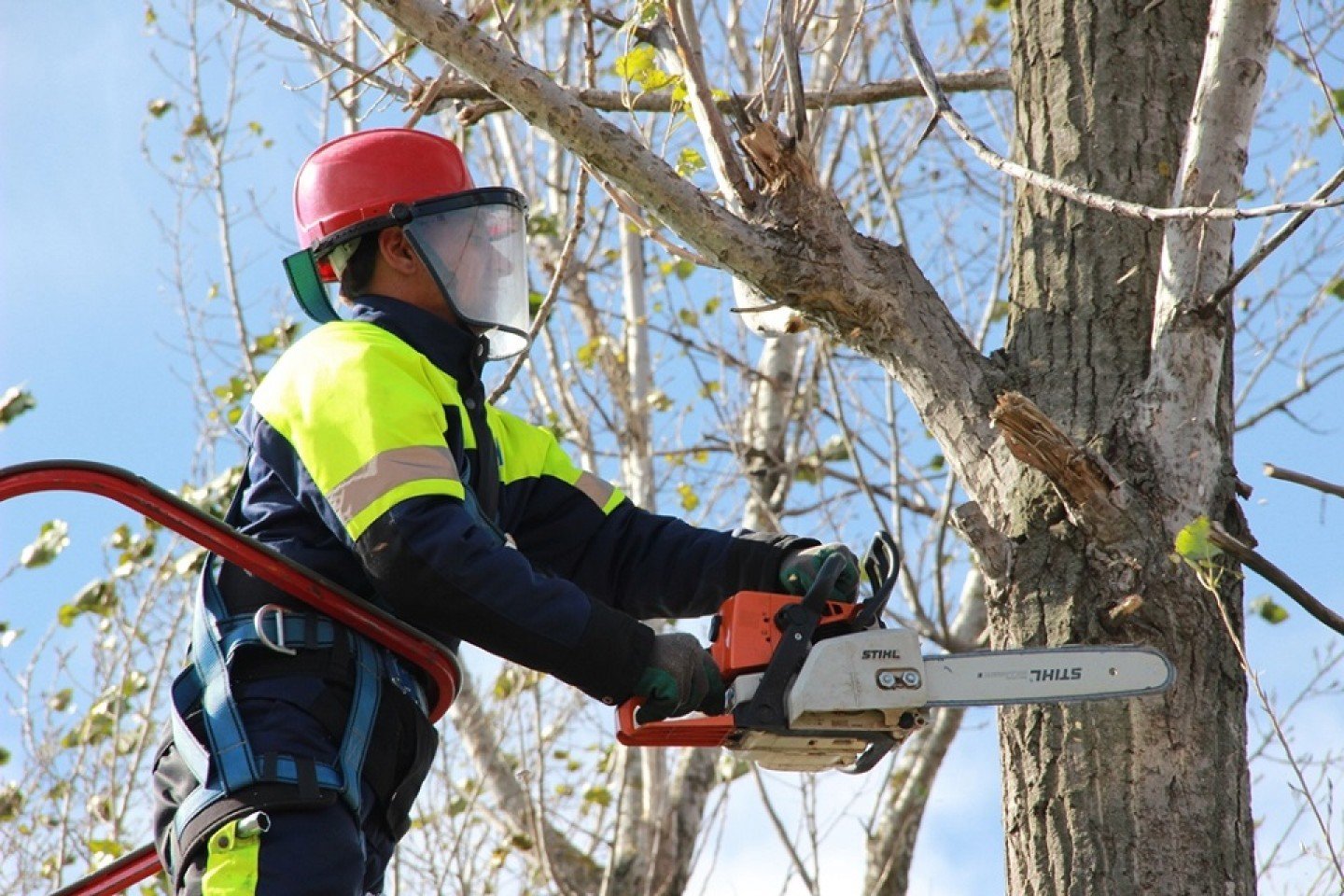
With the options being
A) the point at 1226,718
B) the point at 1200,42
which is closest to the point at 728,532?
the point at 1226,718

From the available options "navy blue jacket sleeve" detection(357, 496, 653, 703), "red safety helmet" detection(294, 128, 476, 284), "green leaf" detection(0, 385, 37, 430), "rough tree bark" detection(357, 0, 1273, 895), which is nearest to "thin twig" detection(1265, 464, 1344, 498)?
"rough tree bark" detection(357, 0, 1273, 895)

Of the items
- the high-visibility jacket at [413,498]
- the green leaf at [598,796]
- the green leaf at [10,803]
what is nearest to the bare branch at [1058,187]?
the high-visibility jacket at [413,498]

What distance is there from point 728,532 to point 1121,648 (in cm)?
81

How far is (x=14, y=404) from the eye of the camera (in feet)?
15.8

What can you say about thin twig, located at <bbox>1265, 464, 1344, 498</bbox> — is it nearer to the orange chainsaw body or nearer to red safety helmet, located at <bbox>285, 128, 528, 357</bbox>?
the orange chainsaw body

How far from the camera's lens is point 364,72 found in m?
3.91

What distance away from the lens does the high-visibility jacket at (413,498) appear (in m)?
2.58

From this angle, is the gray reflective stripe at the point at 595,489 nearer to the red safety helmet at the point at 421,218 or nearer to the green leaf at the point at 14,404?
the red safety helmet at the point at 421,218

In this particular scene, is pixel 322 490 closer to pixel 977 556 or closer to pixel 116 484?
pixel 116 484

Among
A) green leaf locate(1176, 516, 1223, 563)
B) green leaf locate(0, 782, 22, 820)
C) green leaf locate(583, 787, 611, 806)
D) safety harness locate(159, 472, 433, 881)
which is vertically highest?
green leaf locate(583, 787, 611, 806)

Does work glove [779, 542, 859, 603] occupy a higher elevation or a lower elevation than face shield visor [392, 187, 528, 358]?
lower

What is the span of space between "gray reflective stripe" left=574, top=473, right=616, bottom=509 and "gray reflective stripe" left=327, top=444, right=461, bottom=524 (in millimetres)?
705

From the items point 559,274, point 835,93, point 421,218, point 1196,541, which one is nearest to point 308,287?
point 421,218

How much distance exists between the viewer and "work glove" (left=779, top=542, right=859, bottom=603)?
2990mm
